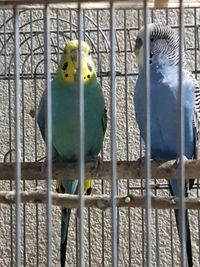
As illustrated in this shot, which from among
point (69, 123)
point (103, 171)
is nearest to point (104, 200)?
point (103, 171)

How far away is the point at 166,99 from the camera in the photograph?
1.47 meters

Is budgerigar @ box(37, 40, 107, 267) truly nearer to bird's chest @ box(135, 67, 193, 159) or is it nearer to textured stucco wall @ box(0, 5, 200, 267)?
bird's chest @ box(135, 67, 193, 159)

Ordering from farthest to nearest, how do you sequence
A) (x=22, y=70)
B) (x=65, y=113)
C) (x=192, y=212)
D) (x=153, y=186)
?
(x=192, y=212) → (x=22, y=70) → (x=153, y=186) → (x=65, y=113)

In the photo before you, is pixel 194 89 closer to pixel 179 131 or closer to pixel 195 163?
pixel 195 163

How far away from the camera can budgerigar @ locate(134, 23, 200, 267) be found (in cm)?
147

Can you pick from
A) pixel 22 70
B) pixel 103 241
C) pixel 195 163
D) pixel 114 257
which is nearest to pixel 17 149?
pixel 114 257

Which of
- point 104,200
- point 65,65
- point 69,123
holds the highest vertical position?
point 65,65

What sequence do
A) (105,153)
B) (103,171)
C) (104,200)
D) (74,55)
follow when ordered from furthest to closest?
(105,153) < (74,55) < (103,171) < (104,200)

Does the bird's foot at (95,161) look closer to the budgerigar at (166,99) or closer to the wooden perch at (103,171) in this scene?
the wooden perch at (103,171)

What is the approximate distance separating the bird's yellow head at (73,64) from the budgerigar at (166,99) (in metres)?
0.11

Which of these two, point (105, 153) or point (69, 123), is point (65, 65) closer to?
point (69, 123)

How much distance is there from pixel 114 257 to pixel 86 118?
66 cm

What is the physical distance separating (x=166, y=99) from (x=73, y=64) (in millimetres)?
Answer: 219

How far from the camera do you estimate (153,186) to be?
5.63 ft
